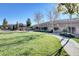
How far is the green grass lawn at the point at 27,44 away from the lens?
387cm

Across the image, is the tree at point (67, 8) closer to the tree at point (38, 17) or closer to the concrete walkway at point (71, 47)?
the tree at point (38, 17)

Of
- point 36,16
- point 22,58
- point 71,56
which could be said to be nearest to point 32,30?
point 36,16

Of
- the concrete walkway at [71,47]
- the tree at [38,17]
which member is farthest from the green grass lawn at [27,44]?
the tree at [38,17]

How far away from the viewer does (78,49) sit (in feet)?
12.8

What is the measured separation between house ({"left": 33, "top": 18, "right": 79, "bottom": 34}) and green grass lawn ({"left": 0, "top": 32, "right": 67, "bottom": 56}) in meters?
0.17

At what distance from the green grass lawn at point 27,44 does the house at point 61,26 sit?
165 millimetres

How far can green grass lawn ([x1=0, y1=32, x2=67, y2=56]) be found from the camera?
12.7ft

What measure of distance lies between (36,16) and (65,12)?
1.76ft

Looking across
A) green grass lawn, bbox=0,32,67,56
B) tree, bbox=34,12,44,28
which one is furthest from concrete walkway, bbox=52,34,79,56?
tree, bbox=34,12,44,28

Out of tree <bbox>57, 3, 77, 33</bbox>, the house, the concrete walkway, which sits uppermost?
tree <bbox>57, 3, 77, 33</bbox>

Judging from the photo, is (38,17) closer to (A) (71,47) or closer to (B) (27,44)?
(B) (27,44)

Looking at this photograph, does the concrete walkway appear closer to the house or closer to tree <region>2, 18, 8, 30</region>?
the house

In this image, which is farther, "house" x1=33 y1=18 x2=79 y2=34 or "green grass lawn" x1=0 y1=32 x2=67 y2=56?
"house" x1=33 y1=18 x2=79 y2=34

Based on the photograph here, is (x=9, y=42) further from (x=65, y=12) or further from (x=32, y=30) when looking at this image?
(x=65, y=12)
